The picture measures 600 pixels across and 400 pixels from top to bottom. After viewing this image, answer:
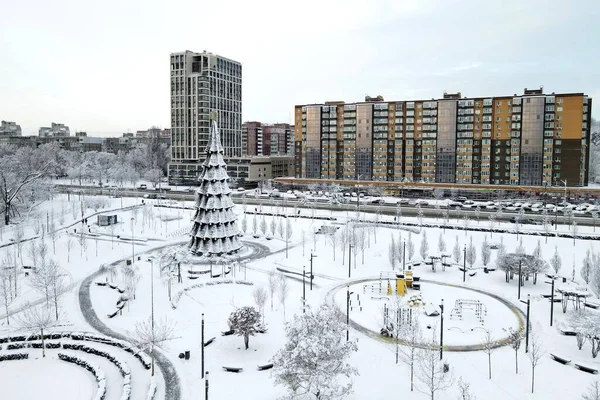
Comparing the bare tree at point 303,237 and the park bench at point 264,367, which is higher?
the bare tree at point 303,237

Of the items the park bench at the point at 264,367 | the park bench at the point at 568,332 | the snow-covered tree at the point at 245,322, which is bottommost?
the park bench at the point at 264,367

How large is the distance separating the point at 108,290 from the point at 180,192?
242 ft

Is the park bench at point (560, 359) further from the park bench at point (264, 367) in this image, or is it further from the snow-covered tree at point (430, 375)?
the park bench at point (264, 367)

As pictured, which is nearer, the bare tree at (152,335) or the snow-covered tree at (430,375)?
the snow-covered tree at (430,375)

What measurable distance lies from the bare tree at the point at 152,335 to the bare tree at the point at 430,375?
1484cm

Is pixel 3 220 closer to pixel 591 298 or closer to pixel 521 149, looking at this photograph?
pixel 591 298

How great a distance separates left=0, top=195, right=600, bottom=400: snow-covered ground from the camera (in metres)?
26.7

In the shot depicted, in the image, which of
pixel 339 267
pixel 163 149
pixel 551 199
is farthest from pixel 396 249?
pixel 163 149

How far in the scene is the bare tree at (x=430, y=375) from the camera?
24480 mm

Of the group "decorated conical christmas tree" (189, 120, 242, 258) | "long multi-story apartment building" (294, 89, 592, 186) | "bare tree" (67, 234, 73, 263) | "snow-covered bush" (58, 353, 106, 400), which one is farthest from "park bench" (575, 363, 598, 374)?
"long multi-story apartment building" (294, 89, 592, 186)

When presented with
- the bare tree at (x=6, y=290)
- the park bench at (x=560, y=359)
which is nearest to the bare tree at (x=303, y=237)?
the bare tree at (x=6, y=290)

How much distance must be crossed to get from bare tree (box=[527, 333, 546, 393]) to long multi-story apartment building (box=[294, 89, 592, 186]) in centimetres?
7452

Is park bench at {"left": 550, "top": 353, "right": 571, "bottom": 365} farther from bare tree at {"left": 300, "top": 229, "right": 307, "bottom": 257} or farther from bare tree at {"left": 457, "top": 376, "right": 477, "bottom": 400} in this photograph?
bare tree at {"left": 300, "top": 229, "right": 307, "bottom": 257}

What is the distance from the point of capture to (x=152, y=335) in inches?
1121
